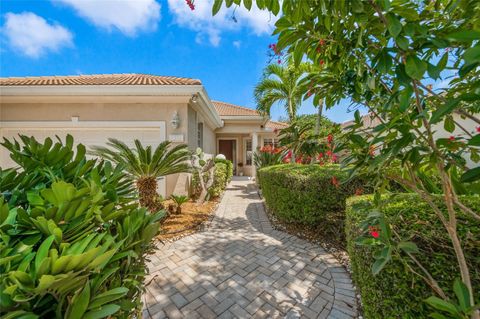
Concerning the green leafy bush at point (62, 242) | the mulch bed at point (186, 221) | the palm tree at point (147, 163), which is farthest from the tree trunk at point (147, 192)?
the green leafy bush at point (62, 242)

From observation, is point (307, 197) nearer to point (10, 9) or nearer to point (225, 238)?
point (225, 238)

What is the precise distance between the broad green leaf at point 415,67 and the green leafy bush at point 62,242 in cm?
176

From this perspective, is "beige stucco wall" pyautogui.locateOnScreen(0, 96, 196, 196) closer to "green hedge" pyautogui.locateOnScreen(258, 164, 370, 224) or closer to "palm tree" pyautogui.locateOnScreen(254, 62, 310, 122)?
"palm tree" pyautogui.locateOnScreen(254, 62, 310, 122)

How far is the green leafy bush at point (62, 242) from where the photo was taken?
857mm

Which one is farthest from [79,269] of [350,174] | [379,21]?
[379,21]

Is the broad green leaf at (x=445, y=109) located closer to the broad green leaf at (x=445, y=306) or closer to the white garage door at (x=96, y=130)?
the broad green leaf at (x=445, y=306)

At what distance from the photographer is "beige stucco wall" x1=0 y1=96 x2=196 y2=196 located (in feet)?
24.1

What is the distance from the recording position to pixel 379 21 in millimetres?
1188

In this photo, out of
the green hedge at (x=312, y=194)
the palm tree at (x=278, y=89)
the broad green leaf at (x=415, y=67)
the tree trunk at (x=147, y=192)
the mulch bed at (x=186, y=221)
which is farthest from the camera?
the palm tree at (x=278, y=89)

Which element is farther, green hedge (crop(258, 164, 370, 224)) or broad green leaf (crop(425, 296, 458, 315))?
green hedge (crop(258, 164, 370, 224))

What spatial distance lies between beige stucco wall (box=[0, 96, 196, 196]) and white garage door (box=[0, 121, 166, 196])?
0.19 meters

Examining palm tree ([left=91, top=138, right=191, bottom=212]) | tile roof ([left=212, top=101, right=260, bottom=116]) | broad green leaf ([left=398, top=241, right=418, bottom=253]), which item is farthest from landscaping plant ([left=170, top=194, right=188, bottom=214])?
tile roof ([left=212, top=101, right=260, bottom=116])

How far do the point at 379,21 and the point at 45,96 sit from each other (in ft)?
32.3

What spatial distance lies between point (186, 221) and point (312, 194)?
3.40 m
